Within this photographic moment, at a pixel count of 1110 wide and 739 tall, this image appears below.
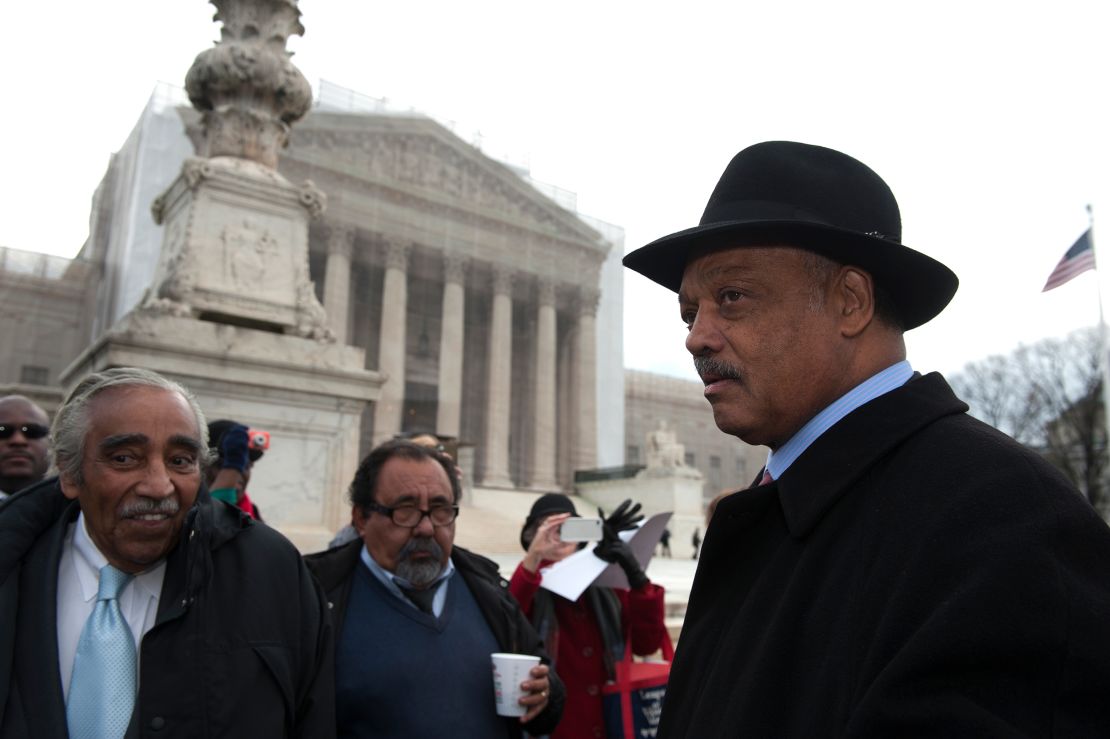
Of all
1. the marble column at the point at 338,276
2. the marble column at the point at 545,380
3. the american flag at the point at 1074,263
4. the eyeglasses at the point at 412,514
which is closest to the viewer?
the eyeglasses at the point at 412,514

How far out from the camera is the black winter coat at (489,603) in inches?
117

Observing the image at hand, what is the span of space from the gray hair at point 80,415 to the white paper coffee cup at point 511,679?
1.17 metres

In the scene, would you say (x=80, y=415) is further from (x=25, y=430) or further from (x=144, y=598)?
(x=25, y=430)

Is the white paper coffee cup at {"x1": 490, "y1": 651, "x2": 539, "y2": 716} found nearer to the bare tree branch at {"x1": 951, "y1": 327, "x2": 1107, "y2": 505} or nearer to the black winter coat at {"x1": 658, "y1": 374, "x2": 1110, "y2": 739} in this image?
the black winter coat at {"x1": 658, "y1": 374, "x2": 1110, "y2": 739}

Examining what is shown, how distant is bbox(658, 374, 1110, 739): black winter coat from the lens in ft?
3.47

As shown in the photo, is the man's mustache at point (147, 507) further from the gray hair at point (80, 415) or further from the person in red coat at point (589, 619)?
the person in red coat at point (589, 619)

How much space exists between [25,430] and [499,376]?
3527 cm

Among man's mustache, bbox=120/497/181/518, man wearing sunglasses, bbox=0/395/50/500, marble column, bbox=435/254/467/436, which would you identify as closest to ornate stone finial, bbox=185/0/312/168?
man wearing sunglasses, bbox=0/395/50/500

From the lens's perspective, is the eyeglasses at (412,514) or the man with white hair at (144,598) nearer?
the man with white hair at (144,598)

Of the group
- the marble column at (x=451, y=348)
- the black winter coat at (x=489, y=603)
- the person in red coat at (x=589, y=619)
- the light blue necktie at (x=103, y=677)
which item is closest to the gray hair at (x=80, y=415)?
the light blue necktie at (x=103, y=677)

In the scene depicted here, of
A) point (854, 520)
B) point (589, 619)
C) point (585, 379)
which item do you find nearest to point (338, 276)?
point (585, 379)

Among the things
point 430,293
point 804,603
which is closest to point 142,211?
point 430,293

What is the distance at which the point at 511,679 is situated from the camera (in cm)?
280

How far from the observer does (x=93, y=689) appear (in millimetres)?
2061
